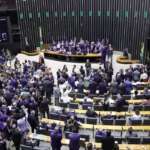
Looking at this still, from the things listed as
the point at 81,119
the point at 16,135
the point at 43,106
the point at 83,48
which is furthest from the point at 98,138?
the point at 83,48

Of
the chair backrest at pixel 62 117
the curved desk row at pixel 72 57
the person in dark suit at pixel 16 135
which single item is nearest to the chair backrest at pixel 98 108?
the chair backrest at pixel 62 117

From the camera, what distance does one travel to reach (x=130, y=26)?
27.1 metres

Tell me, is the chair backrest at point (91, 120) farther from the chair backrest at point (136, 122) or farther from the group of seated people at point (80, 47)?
the group of seated people at point (80, 47)

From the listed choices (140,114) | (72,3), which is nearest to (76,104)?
(140,114)

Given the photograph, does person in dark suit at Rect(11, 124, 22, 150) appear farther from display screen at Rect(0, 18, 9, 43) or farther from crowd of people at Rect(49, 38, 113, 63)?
display screen at Rect(0, 18, 9, 43)

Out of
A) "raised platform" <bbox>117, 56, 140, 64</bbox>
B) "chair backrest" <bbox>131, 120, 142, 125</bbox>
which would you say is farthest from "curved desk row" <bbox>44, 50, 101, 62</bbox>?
"chair backrest" <bbox>131, 120, 142, 125</bbox>

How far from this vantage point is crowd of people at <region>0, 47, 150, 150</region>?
15414 millimetres

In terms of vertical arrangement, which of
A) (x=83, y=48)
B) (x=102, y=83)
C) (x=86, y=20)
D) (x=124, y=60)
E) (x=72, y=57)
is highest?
(x=86, y=20)

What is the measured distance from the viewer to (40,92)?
1870 centimetres

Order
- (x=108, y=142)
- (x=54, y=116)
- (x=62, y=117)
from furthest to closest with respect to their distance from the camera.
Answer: (x=54, y=116) → (x=62, y=117) → (x=108, y=142)

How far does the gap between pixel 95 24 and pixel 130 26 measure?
9.30 ft

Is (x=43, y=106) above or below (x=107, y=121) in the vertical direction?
above

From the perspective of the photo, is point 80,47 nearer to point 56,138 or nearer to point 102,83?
point 102,83

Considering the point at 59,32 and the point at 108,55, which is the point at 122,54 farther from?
the point at 59,32
